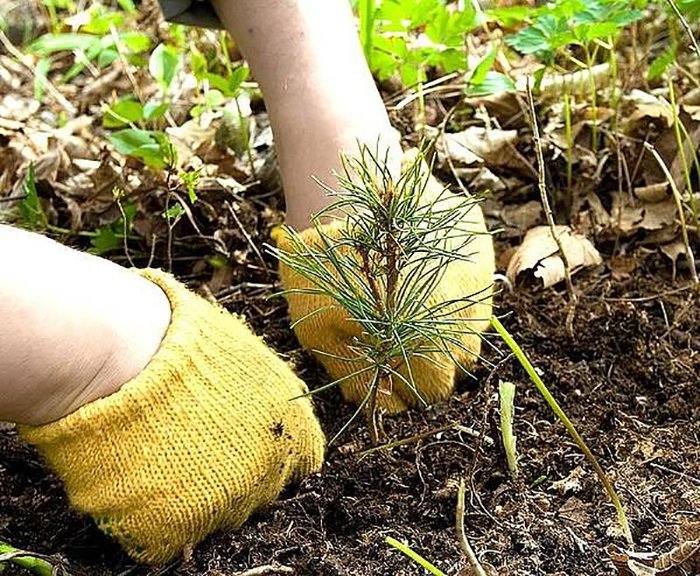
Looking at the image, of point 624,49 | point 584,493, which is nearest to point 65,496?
point 584,493

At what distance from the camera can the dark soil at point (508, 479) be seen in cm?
97

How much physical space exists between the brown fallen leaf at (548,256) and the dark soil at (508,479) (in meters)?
0.07

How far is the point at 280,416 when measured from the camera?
1130 millimetres

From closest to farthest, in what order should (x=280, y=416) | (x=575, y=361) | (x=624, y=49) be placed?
(x=280, y=416), (x=575, y=361), (x=624, y=49)

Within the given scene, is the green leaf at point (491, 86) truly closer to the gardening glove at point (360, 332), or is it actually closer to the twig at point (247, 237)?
the gardening glove at point (360, 332)

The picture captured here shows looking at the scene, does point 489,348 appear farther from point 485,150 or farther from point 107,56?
point 107,56

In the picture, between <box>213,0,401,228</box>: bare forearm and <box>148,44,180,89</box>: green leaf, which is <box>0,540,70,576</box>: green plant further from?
<box>148,44,180,89</box>: green leaf

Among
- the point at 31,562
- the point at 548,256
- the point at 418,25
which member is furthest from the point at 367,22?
the point at 31,562

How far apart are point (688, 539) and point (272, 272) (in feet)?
2.71

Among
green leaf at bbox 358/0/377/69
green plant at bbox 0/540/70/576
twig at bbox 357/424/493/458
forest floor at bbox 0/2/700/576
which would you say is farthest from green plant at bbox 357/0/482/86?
green plant at bbox 0/540/70/576

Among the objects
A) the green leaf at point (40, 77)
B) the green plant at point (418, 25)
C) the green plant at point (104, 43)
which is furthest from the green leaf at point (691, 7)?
the green leaf at point (40, 77)

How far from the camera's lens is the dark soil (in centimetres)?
97

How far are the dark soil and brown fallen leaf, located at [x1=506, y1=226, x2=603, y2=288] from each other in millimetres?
74

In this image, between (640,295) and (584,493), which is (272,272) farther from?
(584,493)
